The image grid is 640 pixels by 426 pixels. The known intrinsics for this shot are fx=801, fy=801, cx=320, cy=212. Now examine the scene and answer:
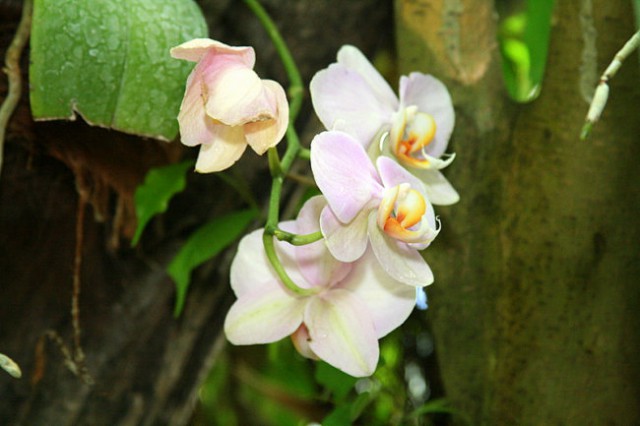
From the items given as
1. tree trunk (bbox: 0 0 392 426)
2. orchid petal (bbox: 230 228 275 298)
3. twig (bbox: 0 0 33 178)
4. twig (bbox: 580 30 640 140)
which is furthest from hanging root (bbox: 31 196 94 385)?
twig (bbox: 580 30 640 140)

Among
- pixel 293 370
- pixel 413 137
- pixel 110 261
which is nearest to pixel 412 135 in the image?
pixel 413 137

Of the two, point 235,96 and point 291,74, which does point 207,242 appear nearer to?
point 291,74

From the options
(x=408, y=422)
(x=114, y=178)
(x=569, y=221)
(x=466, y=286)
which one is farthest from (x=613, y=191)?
(x=114, y=178)

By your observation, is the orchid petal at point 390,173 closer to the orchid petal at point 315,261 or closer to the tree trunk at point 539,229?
the orchid petal at point 315,261

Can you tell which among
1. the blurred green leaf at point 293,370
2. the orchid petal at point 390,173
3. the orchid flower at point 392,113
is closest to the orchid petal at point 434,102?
the orchid flower at point 392,113

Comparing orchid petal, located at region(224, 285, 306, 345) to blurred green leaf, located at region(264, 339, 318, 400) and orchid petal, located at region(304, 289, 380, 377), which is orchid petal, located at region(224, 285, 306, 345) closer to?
orchid petal, located at region(304, 289, 380, 377)
